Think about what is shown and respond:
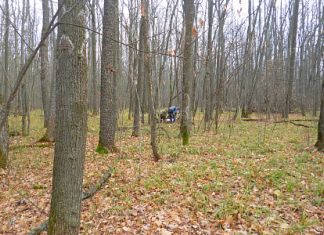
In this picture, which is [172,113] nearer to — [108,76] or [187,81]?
[187,81]

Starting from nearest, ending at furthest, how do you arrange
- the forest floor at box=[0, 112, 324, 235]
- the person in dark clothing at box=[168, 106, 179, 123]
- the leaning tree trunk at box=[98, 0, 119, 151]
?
the forest floor at box=[0, 112, 324, 235]
the leaning tree trunk at box=[98, 0, 119, 151]
the person in dark clothing at box=[168, 106, 179, 123]

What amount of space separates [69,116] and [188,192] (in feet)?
10.3

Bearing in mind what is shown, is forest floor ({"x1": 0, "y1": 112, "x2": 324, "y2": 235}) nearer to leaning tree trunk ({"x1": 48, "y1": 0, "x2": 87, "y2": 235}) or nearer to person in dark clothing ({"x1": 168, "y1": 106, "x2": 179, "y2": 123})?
leaning tree trunk ({"x1": 48, "y1": 0, "x2": 87, "y2": 235})

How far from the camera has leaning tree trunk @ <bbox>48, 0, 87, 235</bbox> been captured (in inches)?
103

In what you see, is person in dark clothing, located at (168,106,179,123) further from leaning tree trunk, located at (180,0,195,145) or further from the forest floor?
the forest floor

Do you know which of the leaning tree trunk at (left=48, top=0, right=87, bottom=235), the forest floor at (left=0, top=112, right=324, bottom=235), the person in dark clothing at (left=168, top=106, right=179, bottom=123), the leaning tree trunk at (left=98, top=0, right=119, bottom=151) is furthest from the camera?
the person in dark clothing at (left=168, top=106, right=179, bottom=123)

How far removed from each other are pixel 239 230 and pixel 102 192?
2630 mm

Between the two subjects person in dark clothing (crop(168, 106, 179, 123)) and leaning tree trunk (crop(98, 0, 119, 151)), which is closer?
leaning tree trunk (crop(98, 0, 119, 151))

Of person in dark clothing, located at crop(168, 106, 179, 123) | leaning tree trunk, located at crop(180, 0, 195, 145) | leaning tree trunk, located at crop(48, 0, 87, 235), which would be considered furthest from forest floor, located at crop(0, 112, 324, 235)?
person in dark clothing, located at crop(168, 106, 179, 123)

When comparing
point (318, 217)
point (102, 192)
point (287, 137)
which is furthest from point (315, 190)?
point (287, 137)

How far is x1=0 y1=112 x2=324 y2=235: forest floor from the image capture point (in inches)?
164

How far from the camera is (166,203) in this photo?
4746 millimetres

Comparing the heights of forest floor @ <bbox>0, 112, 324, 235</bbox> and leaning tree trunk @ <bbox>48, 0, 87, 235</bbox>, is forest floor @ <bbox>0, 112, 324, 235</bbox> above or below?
below

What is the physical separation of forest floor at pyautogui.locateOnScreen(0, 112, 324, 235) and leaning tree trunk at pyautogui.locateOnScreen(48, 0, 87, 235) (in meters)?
1.52
